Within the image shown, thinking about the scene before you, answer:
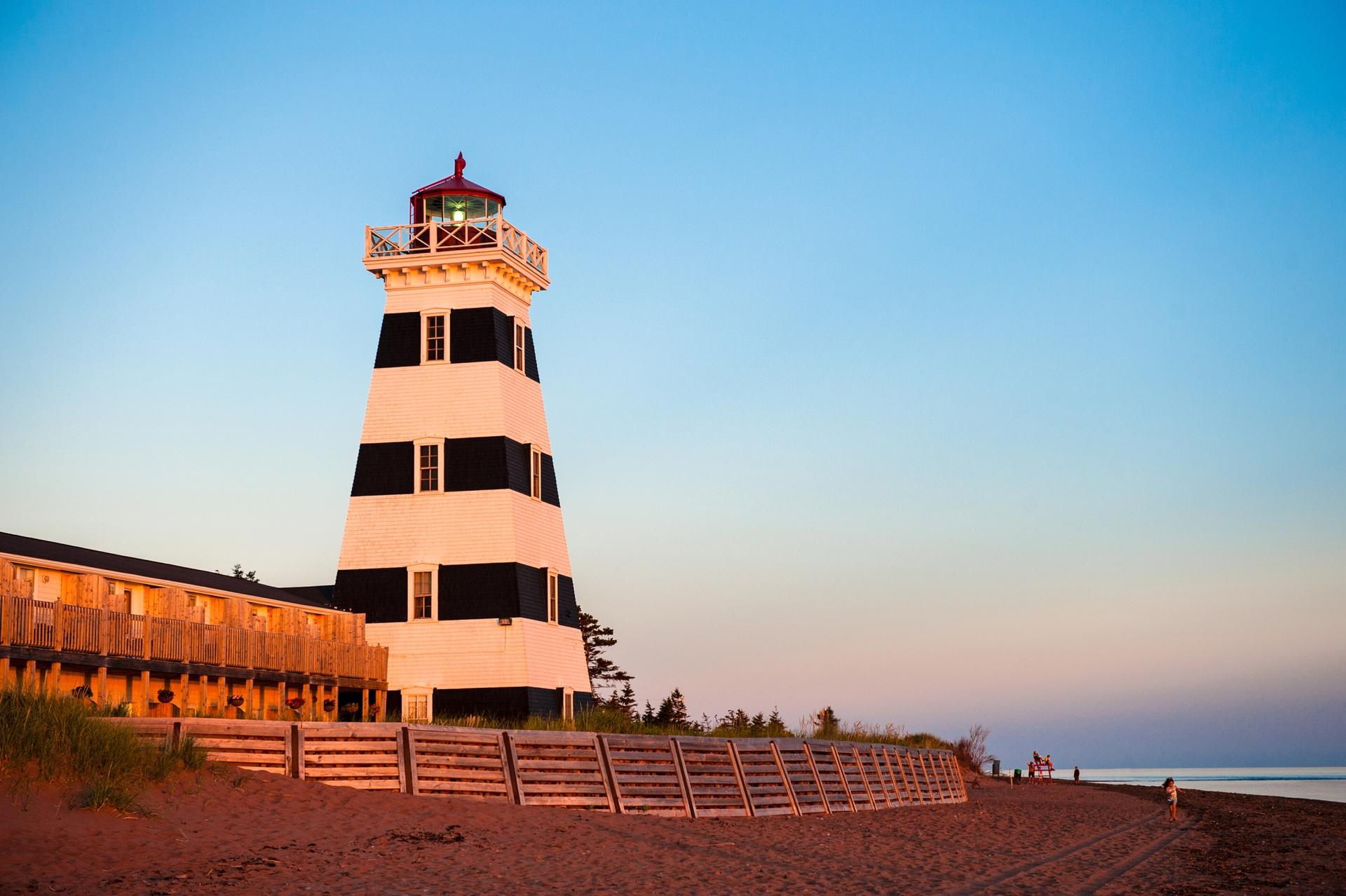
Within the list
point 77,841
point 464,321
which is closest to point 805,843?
point 77,841

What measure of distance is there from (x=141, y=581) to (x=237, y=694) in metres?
3.59

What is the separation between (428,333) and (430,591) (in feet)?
23.6

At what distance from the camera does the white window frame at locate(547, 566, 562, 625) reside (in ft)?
115

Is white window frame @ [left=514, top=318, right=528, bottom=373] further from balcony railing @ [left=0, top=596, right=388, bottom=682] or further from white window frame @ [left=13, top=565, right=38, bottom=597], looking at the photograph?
white window frame @ [left=13, top=565, right=38, bottom=597]

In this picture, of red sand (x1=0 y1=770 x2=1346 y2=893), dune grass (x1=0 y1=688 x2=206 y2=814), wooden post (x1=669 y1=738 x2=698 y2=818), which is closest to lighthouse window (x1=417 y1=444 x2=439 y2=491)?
wooden post (x1=669 y1=738 x2=698 y2=818)

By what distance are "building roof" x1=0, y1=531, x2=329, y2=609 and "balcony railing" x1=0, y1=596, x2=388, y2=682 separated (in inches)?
70.6

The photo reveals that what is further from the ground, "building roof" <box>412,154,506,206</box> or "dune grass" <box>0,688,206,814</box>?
"building roof" <box>412,154,506,206</box>

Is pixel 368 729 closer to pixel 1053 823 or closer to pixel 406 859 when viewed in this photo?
pixel 406 859

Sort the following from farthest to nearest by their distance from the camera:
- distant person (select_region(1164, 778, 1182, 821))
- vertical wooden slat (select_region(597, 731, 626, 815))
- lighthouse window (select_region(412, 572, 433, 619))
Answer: lighthouse window (select_region(412, 572, 433, 619)) → distant person (select_region(1164, 778, 1182, 821)) → vertical wooden slat (select_region(597, 731, 626, 815))

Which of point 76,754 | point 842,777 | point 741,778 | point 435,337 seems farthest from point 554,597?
point 76,754

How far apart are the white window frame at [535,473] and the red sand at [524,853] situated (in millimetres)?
14393

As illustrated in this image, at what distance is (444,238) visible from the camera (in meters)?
36.1

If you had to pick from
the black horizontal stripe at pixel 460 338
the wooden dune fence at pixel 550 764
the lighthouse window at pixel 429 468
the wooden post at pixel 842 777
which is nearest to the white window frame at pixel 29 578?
the lighthouse window at pixel 429 468

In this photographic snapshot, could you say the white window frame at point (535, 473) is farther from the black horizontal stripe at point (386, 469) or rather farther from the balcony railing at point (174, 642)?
the balcony railing at point (174, 642)
